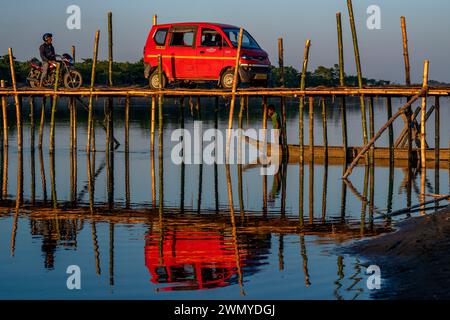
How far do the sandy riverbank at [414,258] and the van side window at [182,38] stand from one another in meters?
13.3

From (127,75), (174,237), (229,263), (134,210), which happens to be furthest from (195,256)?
(127,75)

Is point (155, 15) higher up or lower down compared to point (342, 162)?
higher up

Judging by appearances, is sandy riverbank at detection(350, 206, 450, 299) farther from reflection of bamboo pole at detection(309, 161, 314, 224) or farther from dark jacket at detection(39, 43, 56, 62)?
dark jacket at detection(39, 43, 56, 62)

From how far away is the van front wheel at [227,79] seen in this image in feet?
94.3

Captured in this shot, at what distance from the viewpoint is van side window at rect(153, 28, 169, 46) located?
29688 mm

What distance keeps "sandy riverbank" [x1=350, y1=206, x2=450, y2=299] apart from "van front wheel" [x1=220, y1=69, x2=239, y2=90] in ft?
40.1

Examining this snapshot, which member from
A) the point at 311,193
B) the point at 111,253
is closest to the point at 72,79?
the point at 311,193

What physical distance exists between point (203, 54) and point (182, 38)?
105 centimetres

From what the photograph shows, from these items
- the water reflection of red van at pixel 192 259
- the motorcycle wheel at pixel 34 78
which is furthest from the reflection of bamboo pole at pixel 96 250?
the motorcycle wheel at pixel 34 78

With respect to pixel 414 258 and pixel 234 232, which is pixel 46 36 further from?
pixel 414 258

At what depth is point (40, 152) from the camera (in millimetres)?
Result: 34688
